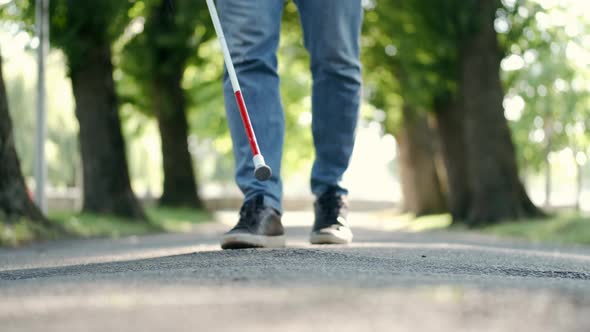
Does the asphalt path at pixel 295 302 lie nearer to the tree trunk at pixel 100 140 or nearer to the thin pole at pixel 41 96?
the thin pole at pixel 41 96

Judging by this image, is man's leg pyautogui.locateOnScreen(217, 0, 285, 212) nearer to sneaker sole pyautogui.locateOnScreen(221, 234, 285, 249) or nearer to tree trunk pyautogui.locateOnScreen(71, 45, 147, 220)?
sneaker sole pyautogui.locateOnScreen(221, 234, 285, 249)

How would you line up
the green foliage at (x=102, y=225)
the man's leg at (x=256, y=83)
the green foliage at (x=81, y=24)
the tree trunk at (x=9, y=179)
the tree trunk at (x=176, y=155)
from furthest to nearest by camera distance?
1. the tree trunk at (x=176, y=155)
2. the green foliage at (x=81, y=24)
3. the green foliage at (x=102, y=225)
4. the tree trunk at (x=9, y=179)
5. the man's leg at (x=256, y=83)

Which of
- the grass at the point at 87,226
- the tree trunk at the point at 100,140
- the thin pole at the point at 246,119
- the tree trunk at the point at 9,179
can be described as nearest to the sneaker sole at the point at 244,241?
the thin pole at the point at 246,119

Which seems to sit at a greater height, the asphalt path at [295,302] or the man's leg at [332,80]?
the man's leg at [332,80]

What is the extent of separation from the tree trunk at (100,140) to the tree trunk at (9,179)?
5.35 metres

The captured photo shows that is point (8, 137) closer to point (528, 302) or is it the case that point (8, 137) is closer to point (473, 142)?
point (528, 302)

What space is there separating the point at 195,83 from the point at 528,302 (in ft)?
75.7

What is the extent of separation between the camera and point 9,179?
841cm

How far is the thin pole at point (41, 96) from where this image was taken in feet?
41.5

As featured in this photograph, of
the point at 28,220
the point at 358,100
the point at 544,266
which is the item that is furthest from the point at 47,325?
the point at 28,220

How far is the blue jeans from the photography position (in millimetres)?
4488

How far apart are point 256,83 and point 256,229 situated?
76 centimetres

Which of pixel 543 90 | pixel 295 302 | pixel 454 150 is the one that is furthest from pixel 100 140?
pixel 543 90

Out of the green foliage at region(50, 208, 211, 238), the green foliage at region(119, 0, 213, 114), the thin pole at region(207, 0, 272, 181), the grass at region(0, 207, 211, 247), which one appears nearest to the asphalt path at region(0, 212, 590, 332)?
the thin pole at region(207, 0, 272, 181)
